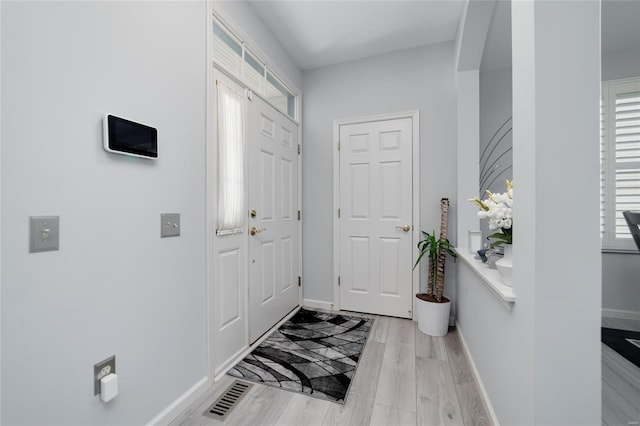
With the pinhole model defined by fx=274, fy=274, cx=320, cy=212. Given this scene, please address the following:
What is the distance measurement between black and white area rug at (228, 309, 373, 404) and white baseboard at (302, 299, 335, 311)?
30cm

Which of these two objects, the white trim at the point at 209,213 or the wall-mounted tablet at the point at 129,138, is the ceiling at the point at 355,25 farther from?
the wall-mounted tablet at the point at 129,138

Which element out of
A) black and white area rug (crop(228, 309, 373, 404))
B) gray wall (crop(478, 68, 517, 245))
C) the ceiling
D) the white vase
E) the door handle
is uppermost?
the ceiling

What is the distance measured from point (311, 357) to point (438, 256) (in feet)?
4.74

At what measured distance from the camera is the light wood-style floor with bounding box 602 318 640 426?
1.40m

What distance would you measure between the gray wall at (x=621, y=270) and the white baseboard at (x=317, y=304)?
2839mm

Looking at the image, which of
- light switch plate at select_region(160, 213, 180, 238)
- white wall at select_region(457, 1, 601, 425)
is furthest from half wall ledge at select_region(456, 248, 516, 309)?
Result: light switch plate at select_region(160, 213, 180, 238)

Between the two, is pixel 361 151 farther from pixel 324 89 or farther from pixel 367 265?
pixel 367 265

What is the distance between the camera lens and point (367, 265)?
2959mm

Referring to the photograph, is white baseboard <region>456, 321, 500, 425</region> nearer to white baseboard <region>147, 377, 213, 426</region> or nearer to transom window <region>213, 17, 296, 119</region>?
white baseboard <region>147, 377, 213, 426</region>

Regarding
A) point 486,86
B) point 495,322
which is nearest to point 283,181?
point 495,322

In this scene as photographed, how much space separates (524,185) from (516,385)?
80 cm

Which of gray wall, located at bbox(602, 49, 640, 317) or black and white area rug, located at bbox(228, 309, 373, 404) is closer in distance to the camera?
black and white area rug, located at bbox(228, 309, 373, 404)

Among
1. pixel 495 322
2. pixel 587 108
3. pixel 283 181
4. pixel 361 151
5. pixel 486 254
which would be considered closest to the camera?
pixel 587 108

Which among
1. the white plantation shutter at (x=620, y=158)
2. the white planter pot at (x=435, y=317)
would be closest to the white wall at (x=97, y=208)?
the white planter pot at (x=435, y=317)
